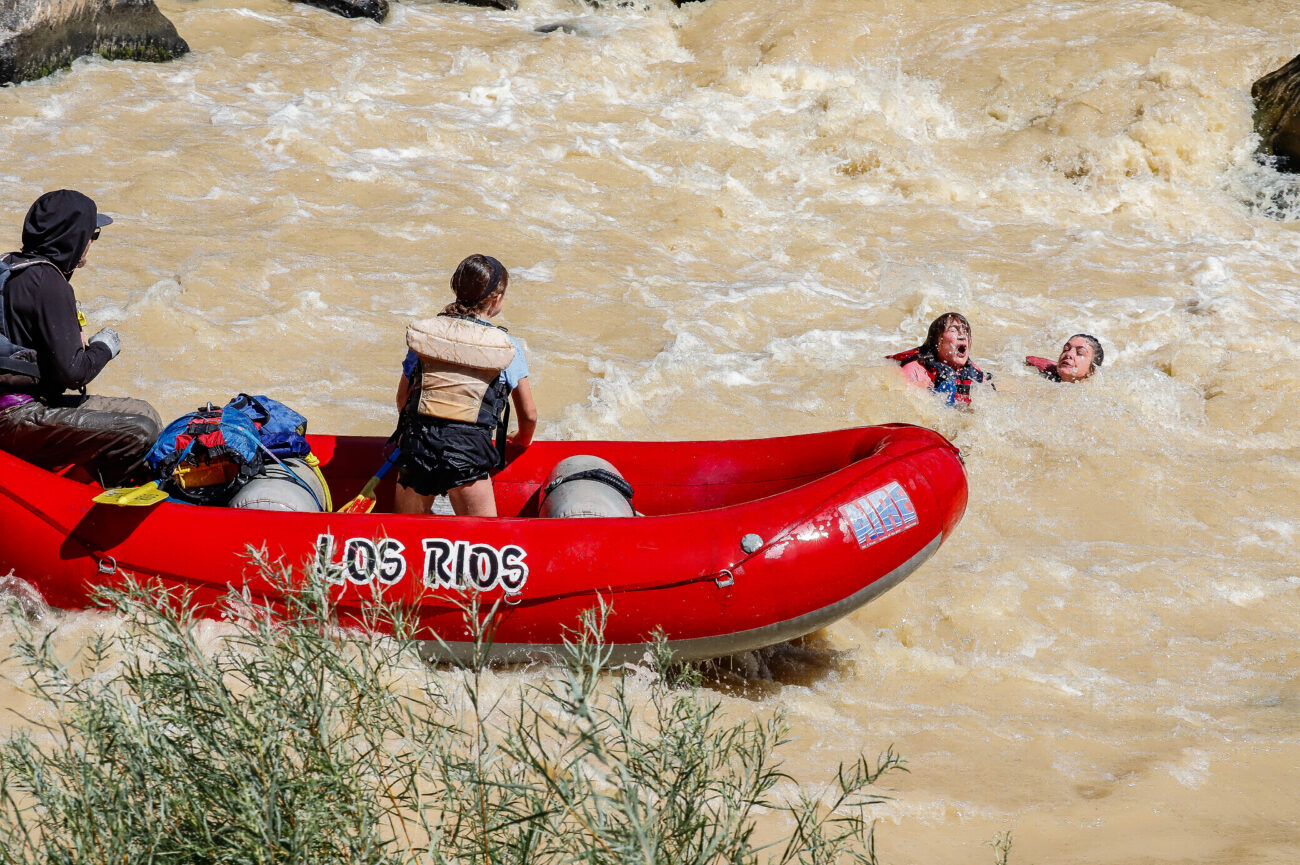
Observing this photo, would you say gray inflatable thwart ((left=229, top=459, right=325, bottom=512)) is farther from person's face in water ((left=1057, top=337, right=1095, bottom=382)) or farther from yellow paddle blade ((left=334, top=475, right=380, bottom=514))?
person's face in water ((left=1057, top=337, right=1095, bottom=382))

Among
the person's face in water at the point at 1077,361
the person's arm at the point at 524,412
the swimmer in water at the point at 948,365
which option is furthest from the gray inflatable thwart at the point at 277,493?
the person's face in water at the point at 1077,361

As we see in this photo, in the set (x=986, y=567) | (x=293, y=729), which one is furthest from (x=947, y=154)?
(x=293, y=729)

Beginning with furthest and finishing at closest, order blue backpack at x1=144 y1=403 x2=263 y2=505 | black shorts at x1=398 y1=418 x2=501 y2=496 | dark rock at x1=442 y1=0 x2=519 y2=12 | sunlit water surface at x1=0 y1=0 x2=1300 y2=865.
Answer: dark rock at x1=442 y1=0 x2=519 y2=12
blue backpack at x1=144 y1=403 x2=263 y2=505
black shorts at x1=398 y1=418 x2=501 y2=496
sunlit water surface at x1=0 y1=0 x2=1300 y2=865

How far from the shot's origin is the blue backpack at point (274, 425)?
4.29m

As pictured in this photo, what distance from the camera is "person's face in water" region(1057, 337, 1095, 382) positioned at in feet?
21.7

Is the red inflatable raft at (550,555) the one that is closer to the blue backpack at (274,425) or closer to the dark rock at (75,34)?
the blue backpack at (274,425)

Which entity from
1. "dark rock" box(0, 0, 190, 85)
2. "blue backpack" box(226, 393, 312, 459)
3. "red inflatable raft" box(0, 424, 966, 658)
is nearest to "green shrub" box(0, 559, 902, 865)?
"red inflatable raft" box(0, 424, 966, 658)

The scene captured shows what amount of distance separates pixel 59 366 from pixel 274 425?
0.76 metres

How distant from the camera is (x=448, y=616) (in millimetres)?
3803

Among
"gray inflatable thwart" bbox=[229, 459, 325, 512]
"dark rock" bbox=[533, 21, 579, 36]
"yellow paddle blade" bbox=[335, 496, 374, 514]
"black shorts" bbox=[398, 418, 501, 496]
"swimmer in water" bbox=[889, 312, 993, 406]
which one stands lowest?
"yellow paddle blade" bbox=[335, 496, 374, 514]

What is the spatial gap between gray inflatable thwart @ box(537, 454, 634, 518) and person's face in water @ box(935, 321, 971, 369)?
8.14ft

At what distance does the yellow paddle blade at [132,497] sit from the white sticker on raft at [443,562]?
1.98 ft

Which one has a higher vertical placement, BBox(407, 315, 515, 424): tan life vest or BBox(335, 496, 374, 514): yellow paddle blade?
BBox(407, 315, 515, 424): tan life vest

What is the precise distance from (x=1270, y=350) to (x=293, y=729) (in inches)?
283
